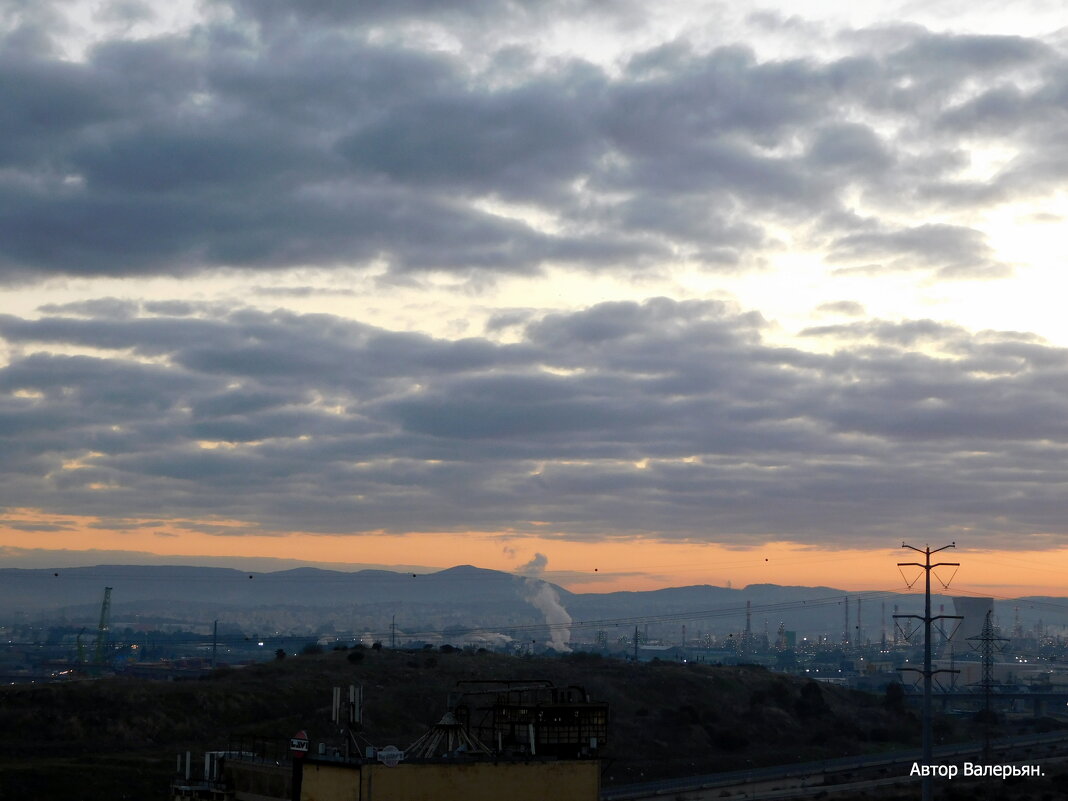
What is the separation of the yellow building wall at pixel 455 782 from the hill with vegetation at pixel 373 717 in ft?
140

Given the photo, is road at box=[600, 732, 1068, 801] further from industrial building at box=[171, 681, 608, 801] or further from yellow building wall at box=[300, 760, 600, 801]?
yellow building wall at box=[300, 760, 600, 801]

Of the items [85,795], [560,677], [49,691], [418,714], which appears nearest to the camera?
[85,795]

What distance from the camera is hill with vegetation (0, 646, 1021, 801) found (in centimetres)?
10156

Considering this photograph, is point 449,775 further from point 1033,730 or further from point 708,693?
point 1033,730

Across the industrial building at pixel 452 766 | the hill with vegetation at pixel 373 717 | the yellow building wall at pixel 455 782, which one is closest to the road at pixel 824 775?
the hill with vegetation at pixel 373 717

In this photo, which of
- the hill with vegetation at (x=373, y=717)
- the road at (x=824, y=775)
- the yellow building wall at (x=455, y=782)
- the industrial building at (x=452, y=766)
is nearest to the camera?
the yellow building wall at (x=455, y=782)

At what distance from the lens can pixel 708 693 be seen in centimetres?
18562

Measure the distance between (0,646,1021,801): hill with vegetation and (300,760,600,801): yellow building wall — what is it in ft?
140

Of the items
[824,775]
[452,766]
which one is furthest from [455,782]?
[824,775]

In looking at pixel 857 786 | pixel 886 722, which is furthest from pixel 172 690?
pixel 886 722

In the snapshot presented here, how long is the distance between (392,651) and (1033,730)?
319 feet

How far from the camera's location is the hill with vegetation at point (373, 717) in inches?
3999

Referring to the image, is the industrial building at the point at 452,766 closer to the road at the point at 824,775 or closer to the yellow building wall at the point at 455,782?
the yellow building wall at the point at 455,782

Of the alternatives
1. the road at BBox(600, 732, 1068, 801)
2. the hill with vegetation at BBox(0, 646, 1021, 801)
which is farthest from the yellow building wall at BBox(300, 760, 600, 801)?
the road at BBox(600, 732, 1068, 801)
